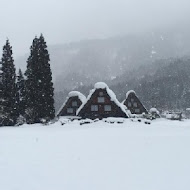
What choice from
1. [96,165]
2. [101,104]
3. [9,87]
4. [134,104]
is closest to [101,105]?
[101,104]

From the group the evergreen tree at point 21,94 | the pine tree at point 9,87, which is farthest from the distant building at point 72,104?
the pine tree at point 9,87

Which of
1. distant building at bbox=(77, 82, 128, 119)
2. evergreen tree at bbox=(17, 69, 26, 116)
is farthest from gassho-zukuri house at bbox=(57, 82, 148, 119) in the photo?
evergreen tree at bbox=(17, 69, 26, 116)

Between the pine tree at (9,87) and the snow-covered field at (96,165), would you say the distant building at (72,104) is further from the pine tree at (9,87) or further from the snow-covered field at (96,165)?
the snow-covered field at (96,165)

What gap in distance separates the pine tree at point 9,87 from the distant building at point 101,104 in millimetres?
10411

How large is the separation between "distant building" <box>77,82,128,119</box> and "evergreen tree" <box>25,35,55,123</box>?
5.90 meters

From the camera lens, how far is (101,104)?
48.7 metres

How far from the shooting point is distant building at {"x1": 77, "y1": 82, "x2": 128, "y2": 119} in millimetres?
47281

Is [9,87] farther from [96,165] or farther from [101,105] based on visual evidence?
[96,165]

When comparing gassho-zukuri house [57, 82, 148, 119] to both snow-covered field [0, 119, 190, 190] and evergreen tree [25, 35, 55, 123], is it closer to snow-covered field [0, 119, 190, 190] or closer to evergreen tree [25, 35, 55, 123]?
evergreen tree [25, 35, 55, 123]

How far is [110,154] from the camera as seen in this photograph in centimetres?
1313

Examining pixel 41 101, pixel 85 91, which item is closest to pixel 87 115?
pixel 41 101

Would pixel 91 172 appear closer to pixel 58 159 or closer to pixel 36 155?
pixel 58 159

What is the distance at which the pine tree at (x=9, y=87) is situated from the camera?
4228 cm

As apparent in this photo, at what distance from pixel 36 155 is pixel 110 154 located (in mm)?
3302
